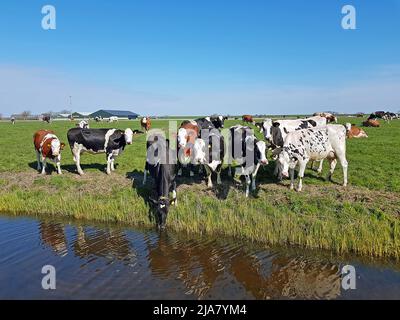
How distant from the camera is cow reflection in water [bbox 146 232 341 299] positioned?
6.92m

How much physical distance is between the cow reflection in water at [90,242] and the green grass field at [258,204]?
3.37ft

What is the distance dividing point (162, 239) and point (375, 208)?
626 cm

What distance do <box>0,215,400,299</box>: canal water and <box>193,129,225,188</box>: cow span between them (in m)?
3.15

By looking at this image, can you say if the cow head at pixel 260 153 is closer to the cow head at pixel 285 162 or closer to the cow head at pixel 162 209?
the cow head at pixel 285 162

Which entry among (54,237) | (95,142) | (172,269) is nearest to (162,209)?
(172,269)

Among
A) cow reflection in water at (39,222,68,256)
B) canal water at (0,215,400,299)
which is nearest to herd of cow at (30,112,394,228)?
canal water at (0,215,400,299)

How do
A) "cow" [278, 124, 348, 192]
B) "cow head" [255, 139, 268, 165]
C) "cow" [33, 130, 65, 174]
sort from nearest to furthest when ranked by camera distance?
"cow head" [255, 139, 268, 165] < "cow" [278, 124, 348, 192] < "cow" [33, 130, 65, 174]

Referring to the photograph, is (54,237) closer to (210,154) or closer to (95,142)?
(210,154)

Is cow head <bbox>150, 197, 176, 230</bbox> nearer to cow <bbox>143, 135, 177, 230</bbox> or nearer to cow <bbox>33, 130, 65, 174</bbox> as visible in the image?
cow <bbox>143, 135, 177, 230</bbox>

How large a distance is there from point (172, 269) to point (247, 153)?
5.70 meters

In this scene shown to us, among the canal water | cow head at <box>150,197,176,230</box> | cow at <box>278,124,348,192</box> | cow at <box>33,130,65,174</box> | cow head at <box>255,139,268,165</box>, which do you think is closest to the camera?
the canal water

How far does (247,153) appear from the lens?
40.0 ft
